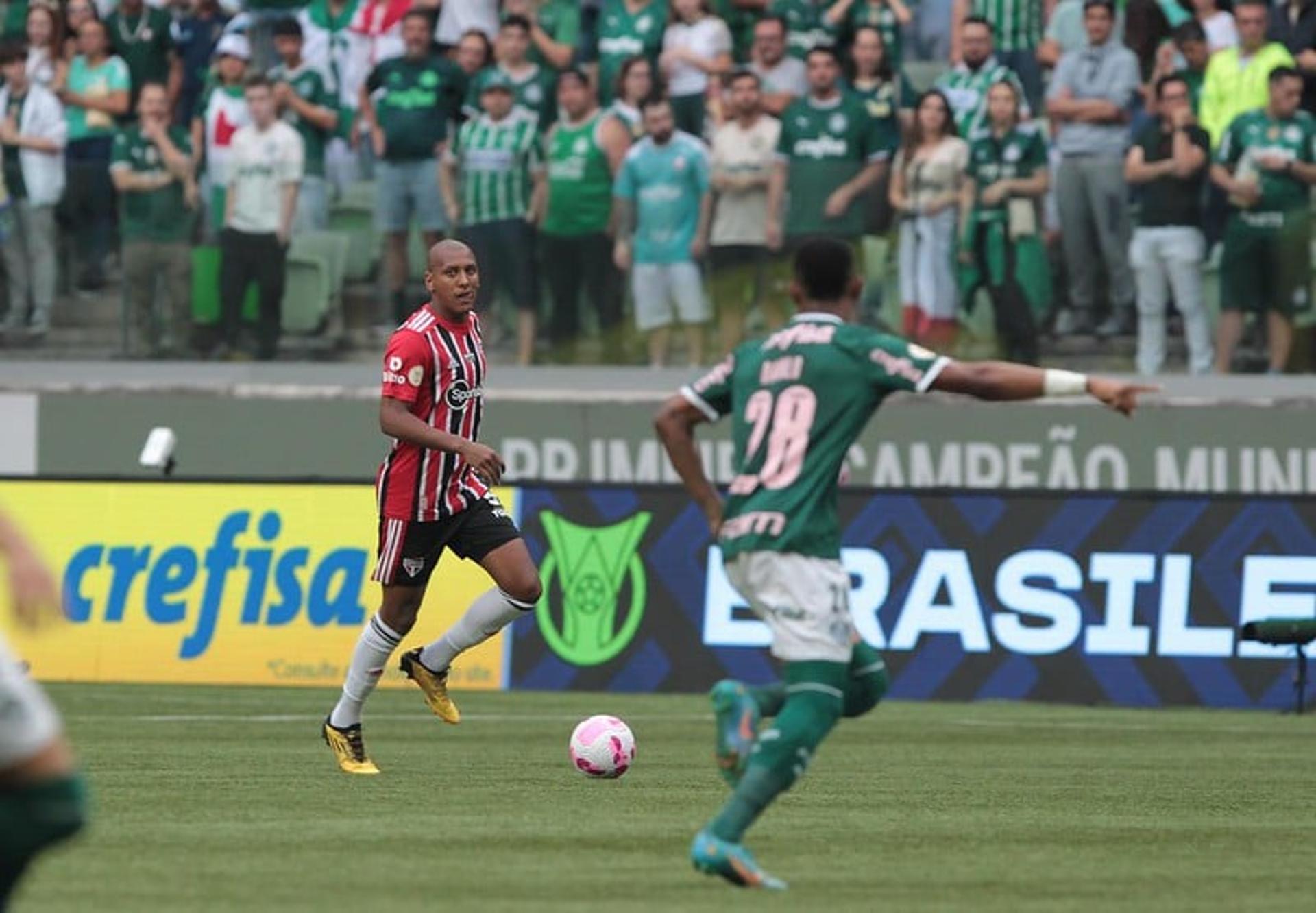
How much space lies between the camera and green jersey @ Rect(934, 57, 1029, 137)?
2238 centimetres

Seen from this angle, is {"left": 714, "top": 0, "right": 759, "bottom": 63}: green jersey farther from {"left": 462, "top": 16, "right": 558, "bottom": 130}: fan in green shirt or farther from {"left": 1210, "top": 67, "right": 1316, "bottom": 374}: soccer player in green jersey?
{"left": 1210, "top": 67, "right": 1316, "bottom": 374}: soccer player in green jersey

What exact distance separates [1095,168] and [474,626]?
974cm

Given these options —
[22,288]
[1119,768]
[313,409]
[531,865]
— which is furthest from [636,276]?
[531,865]

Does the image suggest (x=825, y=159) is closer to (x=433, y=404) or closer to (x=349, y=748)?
(x=433, y=404)

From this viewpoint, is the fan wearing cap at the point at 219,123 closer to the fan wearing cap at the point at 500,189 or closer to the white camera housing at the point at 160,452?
the fan wearing cap at the point at 500,189

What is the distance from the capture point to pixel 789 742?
9.06 m

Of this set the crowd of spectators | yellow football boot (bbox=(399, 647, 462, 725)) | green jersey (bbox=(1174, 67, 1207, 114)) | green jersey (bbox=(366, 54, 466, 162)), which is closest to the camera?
yellow football boot (bbox=(399, 647, 462, 725))

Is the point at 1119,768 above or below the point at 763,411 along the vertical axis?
below

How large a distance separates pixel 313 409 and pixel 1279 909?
55.1 feet

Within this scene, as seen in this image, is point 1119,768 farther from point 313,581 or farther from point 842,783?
point 313,581

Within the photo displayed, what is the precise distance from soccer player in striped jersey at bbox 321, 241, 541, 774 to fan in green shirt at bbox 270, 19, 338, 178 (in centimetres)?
1044

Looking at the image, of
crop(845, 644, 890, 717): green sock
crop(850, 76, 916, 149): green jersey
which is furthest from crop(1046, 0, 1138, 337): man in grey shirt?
crop(845, 644, 890, 717): green sock

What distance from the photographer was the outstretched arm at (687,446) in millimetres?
9531

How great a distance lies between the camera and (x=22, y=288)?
2473cm
